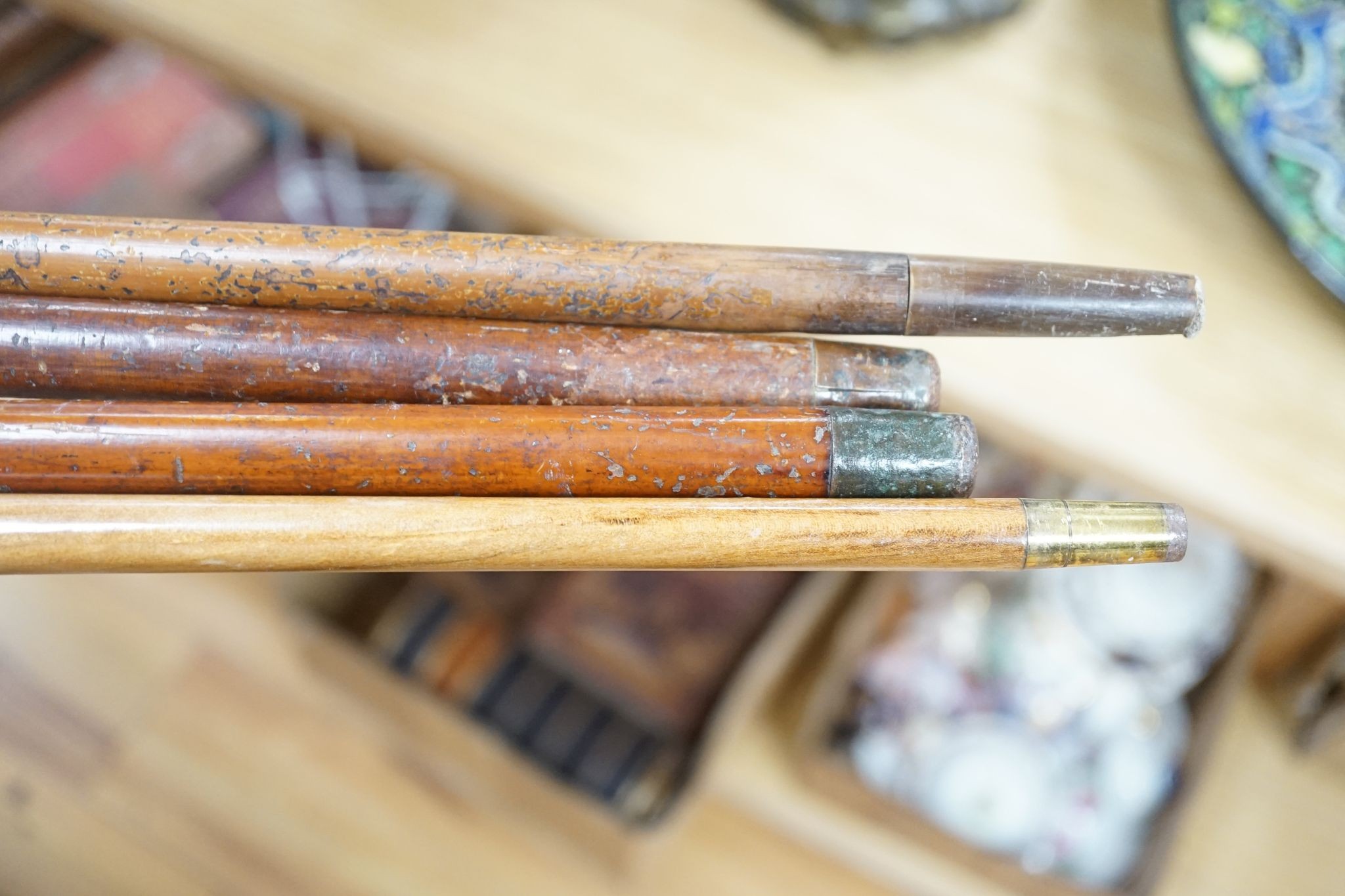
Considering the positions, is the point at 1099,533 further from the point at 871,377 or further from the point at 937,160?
the point at 937,160

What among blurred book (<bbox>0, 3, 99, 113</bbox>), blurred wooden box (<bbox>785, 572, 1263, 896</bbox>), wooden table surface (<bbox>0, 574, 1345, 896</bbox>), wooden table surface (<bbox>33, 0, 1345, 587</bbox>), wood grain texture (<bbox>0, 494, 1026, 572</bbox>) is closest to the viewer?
wood grain texture (<bbox>0, 494, 1026, 572</bbox>)

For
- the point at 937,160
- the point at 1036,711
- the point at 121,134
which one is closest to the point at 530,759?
the point at 1036,711

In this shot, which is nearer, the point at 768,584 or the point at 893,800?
the point at 893,800

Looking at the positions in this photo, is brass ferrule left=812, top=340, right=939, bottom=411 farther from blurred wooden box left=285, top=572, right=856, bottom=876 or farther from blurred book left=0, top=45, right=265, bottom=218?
blurred book left=0, top=45, right=265, bottom=218

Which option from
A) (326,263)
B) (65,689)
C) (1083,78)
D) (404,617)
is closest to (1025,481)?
(1083,78)

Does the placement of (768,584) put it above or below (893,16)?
below

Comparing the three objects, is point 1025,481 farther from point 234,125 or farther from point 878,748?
point 234,125

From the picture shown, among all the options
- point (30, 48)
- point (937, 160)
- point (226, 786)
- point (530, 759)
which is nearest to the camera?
point (937, 160)

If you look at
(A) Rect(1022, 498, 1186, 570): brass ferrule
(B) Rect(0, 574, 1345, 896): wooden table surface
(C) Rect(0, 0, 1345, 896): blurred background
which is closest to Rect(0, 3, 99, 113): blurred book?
(C) Rect(0, 0, 1345, 896): blurred background
